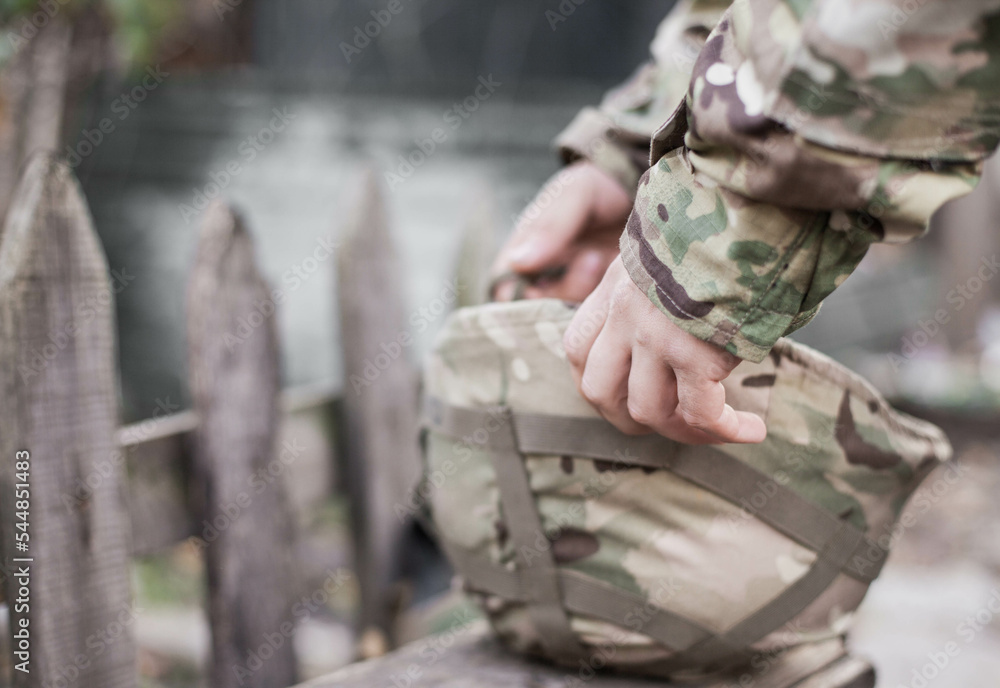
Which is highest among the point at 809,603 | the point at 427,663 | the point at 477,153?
the point at 477,153

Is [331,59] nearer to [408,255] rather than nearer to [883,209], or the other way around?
[408,255]

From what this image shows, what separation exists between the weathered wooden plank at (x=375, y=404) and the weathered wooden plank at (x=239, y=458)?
0.33 metres

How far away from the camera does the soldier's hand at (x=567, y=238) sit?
1376mm

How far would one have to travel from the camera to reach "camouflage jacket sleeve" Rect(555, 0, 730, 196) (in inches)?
56.8

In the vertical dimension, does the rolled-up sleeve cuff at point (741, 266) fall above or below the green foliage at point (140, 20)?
below

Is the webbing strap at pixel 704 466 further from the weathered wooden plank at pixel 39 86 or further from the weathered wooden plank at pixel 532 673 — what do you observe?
the weathered wooden plank at pixel 39 86

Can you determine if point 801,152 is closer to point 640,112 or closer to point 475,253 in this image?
point 640,112

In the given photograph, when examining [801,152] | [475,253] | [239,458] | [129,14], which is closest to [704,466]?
[801,152]

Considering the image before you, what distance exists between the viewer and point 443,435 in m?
1.25

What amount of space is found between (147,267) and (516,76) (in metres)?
1.96

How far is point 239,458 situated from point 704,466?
1003 mm

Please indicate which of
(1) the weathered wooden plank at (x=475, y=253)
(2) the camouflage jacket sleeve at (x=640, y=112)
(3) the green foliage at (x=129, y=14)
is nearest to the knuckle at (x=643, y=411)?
(2) the camouflage jacket sleeve at (x=640, y=112)

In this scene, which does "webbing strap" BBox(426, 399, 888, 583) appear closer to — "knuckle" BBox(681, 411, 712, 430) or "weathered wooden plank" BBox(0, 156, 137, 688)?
"knuckle" BBox(681, 411, 712, 430)

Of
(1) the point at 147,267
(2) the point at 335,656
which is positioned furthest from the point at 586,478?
(1) the point at 147,267
